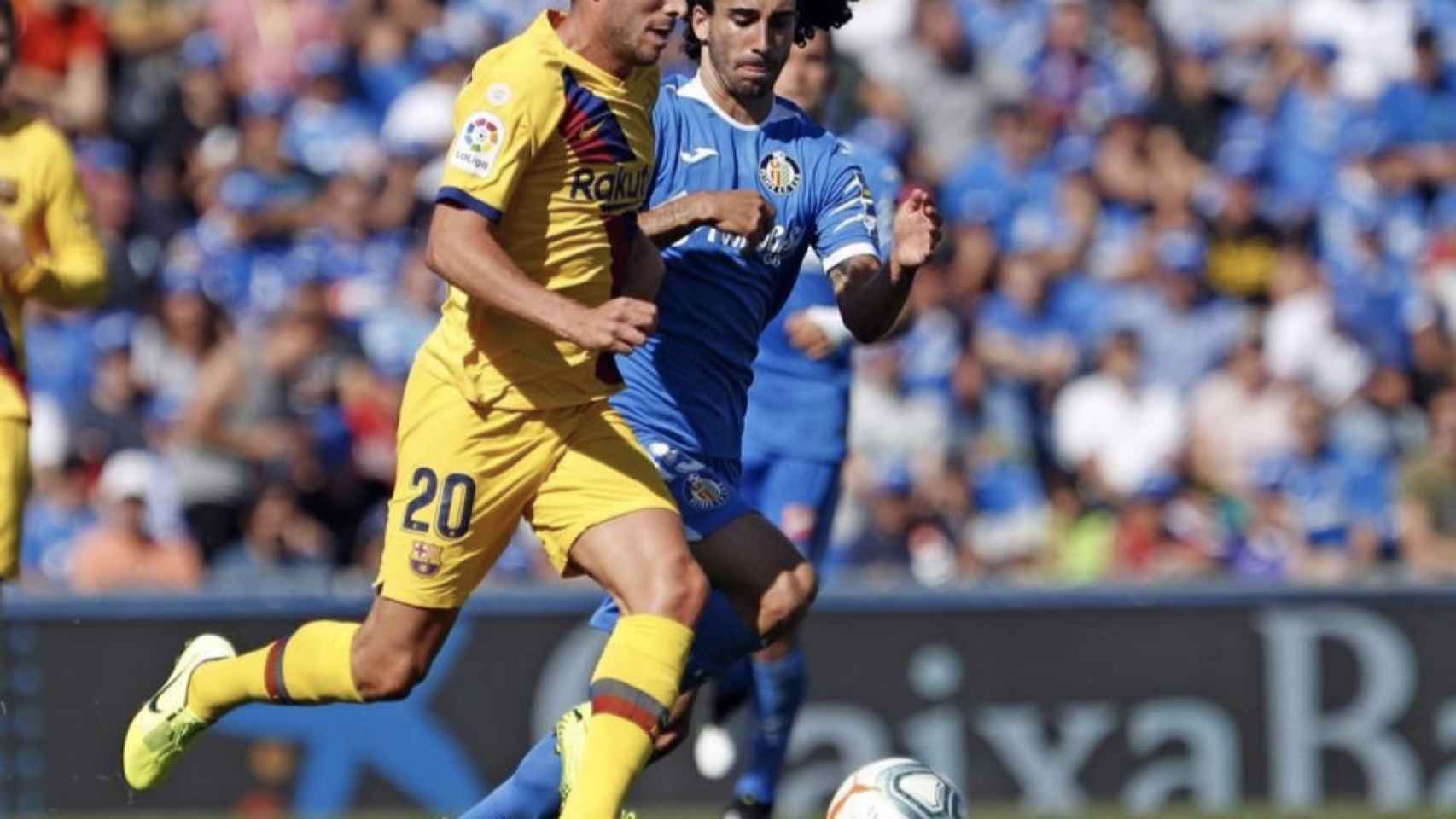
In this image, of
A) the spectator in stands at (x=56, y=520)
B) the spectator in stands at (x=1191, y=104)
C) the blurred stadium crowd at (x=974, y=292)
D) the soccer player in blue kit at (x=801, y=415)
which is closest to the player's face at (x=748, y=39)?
the soccer player in blue kit at (x=801, y=415)

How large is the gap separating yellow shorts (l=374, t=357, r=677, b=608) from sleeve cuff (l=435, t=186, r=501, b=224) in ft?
1.88

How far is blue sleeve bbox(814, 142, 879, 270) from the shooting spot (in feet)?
27.3

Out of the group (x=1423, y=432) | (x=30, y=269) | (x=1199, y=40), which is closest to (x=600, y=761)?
(x=30, y=269)

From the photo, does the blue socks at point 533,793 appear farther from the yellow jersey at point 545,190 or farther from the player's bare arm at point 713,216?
the player's bare arm at point 713,216

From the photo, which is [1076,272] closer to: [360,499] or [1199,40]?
[1199,40]

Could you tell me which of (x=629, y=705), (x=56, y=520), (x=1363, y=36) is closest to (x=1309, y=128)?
(x=1363, y=36)

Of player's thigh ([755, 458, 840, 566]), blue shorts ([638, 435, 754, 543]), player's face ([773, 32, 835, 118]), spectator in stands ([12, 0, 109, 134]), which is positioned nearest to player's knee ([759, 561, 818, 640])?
blue shorts ([638, 435, 754, 543])

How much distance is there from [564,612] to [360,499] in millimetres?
2317

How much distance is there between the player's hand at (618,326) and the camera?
6855mm

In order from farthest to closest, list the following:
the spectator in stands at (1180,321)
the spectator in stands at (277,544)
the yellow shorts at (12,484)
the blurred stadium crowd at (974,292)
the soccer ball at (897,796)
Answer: the spectator in stands at (1180,321)
the blurred stadium crowd at (974,292)
the spectator in stands at (277,544)
the yellow shorts at (12,484)
the soccer ball at (897,796)

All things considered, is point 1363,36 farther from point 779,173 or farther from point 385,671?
point 385,671

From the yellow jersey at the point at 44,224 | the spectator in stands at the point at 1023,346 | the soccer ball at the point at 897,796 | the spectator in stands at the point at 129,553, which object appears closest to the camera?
the soccer ball at the point at 897,796

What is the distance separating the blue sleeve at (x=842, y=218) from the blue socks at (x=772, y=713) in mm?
1865

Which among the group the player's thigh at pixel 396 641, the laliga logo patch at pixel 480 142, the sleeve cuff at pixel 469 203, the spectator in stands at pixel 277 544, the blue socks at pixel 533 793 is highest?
the laliga logo patch at pixel 480 142
